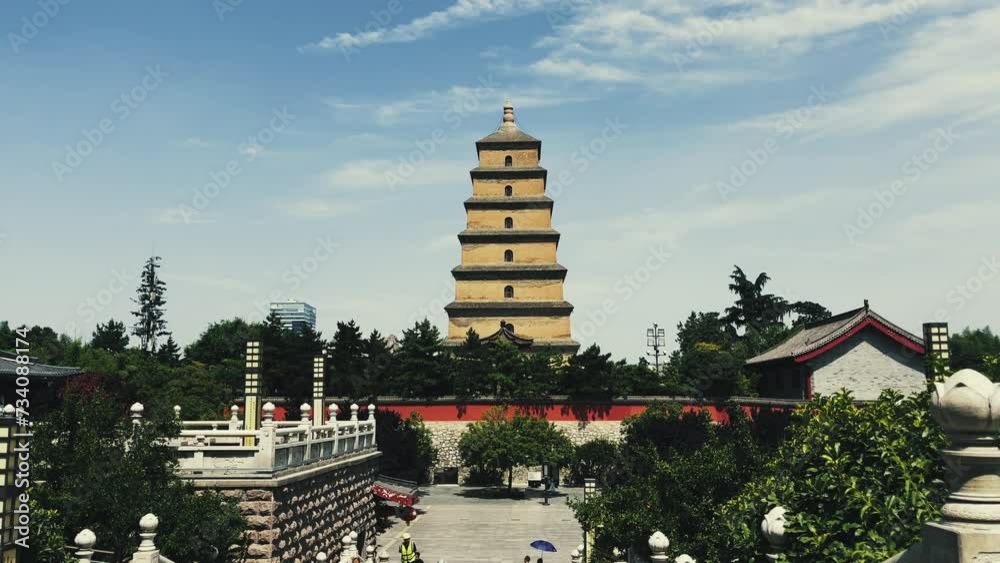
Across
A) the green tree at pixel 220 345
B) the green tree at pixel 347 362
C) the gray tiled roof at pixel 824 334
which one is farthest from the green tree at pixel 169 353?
the gray tiled roof at pixel 824 334

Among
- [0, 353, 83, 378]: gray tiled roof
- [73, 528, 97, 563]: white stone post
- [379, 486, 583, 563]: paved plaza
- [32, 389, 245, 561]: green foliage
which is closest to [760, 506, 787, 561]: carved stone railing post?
[73, 528, 97, 563]: white stone post

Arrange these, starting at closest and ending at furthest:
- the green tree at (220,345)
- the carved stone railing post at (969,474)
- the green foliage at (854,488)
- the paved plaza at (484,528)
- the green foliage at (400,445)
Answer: the carved stone railing post at (969,474) → the green foliage at (854,488) → the paved plaza at (484,528) → the green foliage at (400,445) → the green tree at (220,345)

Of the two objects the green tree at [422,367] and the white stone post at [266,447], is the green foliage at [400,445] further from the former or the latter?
the white stone post at [266,447]

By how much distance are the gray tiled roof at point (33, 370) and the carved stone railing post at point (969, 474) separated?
1101 inches

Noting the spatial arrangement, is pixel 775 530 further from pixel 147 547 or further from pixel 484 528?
pixel 484 528

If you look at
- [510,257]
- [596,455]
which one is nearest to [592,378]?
[596,455]

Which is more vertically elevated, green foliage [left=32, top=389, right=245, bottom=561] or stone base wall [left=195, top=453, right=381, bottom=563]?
green foliage [left=32, top=389, right=245, bottom=561]

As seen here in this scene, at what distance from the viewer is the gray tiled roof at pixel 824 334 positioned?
32.6 metres

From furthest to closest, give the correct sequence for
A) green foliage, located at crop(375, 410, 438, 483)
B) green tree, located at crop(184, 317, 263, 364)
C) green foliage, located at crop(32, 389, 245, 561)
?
1. green tree, located at crop(184, 317, 263, 364)
2. green foliage, located at crop(375, 410, 438, 483)
3. green foliage, located at crop(32, 389, 245, 561)

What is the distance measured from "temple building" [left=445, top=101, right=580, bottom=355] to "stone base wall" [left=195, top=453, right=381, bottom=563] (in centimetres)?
2431

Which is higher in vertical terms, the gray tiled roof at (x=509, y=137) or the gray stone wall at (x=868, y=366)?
the gray tiled roof at (x=509, y=137)

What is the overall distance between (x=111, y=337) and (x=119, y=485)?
205 ft

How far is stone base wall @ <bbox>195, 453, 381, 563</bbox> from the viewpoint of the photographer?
46.3ft

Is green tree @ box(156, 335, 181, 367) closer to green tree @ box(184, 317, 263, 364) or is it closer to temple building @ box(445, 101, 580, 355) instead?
green tree @ box(184, 317, 263, 364)
